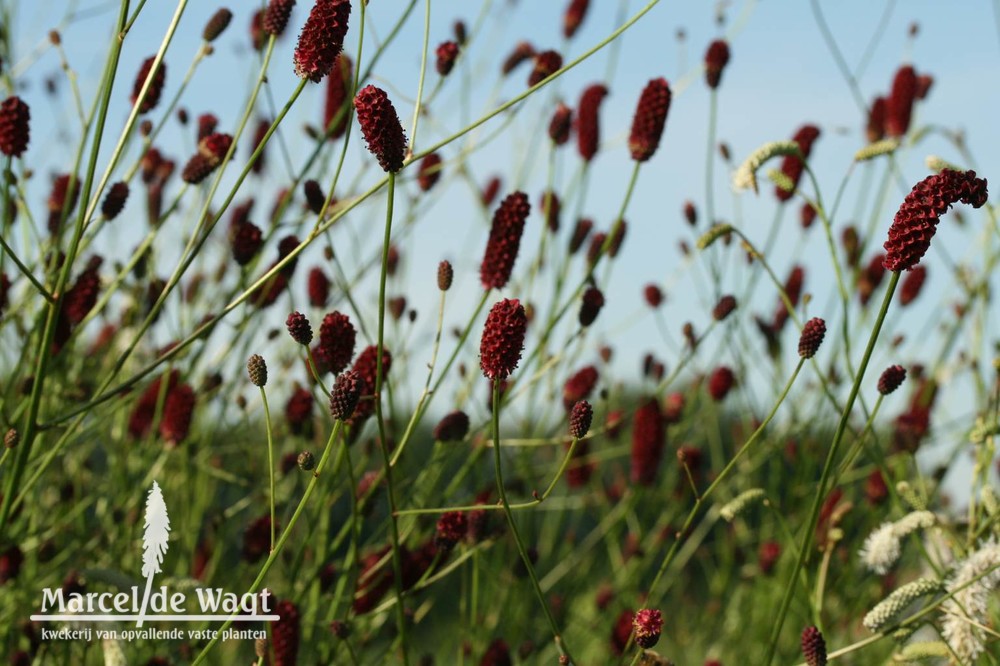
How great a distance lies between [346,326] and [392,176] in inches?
12.5

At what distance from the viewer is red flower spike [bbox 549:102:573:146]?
6.64 ft

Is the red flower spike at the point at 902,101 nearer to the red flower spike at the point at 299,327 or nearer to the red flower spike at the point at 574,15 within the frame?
the red flower spike at the point at 574,15

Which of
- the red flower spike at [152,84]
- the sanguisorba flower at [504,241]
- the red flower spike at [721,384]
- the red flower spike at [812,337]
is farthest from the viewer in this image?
the red flower spike at [721,384]

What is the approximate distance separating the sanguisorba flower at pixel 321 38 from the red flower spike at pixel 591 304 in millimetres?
708

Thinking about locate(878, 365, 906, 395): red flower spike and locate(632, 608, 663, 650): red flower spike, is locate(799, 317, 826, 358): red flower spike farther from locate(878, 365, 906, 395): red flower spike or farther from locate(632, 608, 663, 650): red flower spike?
locate(632, 608, 663, 650): red flower spike

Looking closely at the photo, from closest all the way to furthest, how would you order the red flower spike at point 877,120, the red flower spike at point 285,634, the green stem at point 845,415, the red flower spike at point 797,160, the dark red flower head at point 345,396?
the green stem at point 845,415
the dark red flower head at point 345,396
the red flower spike at point 285,634
the red flower spike at point 797,160
the red flower spike at point 877,120

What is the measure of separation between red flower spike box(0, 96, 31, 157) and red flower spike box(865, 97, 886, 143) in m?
1.88

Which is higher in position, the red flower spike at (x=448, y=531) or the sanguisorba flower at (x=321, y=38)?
the sanguisorba flower at (x=321, y=38)

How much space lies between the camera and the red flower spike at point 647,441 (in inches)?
87.2

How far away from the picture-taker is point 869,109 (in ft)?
8.63

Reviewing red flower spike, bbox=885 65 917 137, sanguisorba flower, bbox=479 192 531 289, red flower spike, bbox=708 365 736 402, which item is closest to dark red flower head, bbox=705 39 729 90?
red flower spike, bbox=885 65 917 137

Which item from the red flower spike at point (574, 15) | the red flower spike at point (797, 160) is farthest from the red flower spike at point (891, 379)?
the red flower spike at point (574, 15)

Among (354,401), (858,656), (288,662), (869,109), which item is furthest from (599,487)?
(354,401)

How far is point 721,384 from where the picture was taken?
8.24 ft
